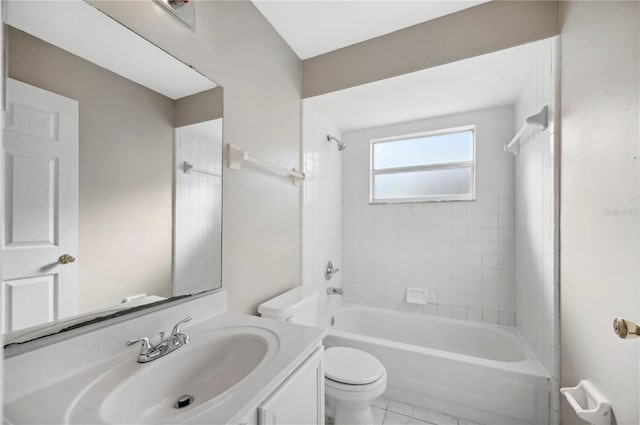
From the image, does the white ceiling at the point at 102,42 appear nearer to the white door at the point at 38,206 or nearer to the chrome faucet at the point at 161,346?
the white door at the point at 38,206

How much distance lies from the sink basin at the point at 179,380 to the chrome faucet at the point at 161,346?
0.02m

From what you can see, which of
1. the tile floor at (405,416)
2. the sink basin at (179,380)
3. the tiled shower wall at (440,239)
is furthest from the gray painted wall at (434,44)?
the tile floor at (405,416)

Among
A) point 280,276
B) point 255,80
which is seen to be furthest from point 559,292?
point 255,80

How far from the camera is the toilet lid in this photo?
1523 millimetres

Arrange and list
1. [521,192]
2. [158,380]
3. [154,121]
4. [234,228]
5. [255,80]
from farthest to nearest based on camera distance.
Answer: [521,192]
[255,80]
[234,228]
[154,121]
[158,380]

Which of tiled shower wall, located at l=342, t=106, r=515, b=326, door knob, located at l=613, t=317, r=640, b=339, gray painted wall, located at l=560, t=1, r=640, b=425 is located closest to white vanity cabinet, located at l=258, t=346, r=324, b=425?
door knob, located at l=613, t=317, r=640, b=339

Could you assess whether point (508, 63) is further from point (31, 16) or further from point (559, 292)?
point (31, 16)

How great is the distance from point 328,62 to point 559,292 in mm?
2048

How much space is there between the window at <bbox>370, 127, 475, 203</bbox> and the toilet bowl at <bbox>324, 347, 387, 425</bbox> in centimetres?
155

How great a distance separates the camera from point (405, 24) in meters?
1.87

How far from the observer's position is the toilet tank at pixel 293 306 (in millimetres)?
1575

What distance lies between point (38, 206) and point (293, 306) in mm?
1184

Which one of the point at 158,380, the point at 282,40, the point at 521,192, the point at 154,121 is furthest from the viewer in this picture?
the point at 521,192

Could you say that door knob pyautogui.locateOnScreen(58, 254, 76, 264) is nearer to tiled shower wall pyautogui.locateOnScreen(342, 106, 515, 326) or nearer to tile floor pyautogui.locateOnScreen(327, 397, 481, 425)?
tile floor pyautogui.locateOnScreen(327, 397, 481, 425)
